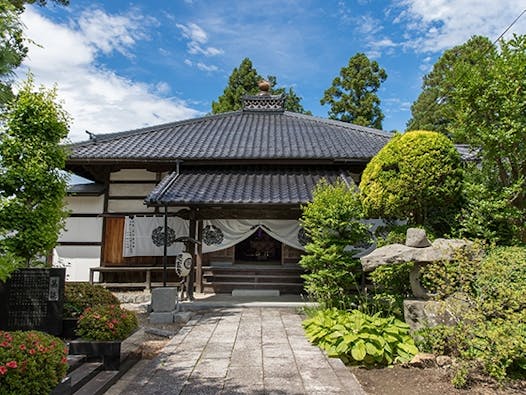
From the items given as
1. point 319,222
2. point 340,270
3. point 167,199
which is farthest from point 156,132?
point 340,270

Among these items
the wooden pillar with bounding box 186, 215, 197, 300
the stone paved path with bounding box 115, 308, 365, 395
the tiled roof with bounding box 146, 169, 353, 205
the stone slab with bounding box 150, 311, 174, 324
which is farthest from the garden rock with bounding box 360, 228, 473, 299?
the wooden pillar with bounding box 186, 215, 197, 300

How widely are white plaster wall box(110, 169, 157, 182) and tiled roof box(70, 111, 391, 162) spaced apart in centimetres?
65

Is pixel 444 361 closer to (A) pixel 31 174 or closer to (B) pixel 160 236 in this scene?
(A) pixel 31 174

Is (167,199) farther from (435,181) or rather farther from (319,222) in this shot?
(435,181)

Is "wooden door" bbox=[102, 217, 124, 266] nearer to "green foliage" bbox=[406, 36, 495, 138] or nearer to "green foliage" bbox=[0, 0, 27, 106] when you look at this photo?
"green foliage" bbox=[0, 0, 27, 106]

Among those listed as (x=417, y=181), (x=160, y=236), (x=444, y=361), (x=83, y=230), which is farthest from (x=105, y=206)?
(x=444, y=361)

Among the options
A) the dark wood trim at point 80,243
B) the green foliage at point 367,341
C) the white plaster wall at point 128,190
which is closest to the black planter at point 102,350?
the green foliage at point 367,341

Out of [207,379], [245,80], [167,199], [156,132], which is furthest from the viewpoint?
[245,80]

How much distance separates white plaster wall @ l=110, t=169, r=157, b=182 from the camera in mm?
10617

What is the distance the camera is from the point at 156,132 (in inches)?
489

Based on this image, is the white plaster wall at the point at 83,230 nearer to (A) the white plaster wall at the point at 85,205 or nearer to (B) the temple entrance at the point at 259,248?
(A) the white plaster wall at the point at 85,205

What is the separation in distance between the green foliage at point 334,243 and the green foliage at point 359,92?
18.5 m

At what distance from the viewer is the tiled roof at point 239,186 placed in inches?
341

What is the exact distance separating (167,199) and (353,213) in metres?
4.37
